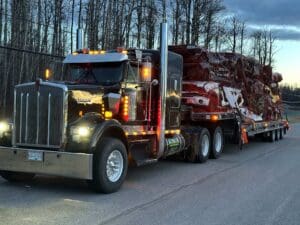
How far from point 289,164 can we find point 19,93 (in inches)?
298

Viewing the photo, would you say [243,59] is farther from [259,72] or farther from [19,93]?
[19,93]

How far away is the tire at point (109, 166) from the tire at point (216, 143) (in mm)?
5397

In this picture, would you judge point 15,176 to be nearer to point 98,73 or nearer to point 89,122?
point 89,122

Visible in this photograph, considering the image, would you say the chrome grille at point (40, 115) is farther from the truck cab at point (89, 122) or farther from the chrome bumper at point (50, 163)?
the chrome bumper at point (50, 163)

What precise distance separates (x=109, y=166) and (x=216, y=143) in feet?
20.2

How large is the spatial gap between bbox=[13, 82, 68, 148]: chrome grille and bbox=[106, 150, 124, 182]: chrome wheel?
3.00ft

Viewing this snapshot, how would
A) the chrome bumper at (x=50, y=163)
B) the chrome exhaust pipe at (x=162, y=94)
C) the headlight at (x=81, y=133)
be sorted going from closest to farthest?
the chrome bumper at (x=50, y=163)
the headlight at (x=81, y=133)
the chrome exhaust pipe at (x=162, y=94)

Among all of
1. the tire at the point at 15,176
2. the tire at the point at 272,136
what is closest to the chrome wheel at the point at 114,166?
the tire at the point at 15,176

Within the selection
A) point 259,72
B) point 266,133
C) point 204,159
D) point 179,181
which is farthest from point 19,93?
point 266,133

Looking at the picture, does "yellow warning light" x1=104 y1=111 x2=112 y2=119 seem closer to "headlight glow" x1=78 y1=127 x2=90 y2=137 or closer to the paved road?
"headlight glow" x1=78 y1=127 x2=90 y2=137

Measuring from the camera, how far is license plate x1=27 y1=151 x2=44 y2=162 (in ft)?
28.3

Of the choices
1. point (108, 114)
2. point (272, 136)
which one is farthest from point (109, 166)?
point (272, 136)

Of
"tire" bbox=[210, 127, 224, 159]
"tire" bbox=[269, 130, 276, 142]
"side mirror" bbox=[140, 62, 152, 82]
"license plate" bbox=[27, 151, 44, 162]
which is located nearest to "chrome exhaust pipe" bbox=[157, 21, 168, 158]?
"side mirror" bbox=[140, 62, 152, 82]

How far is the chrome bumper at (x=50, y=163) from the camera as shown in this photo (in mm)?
8352
